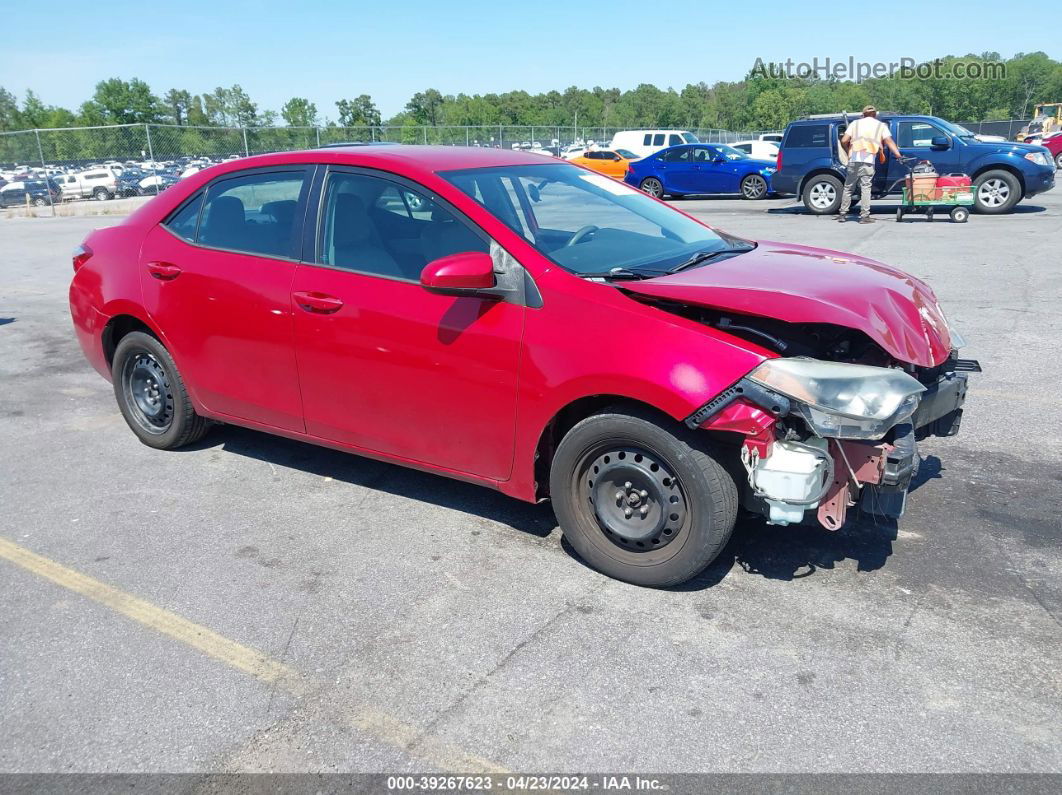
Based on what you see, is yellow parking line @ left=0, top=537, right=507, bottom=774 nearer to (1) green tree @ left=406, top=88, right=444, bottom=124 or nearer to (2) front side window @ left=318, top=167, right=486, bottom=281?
(2) front side window @ left=318, top=167, right=486, bottom=281

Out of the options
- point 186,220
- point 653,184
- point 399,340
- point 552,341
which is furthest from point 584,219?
point 653,184

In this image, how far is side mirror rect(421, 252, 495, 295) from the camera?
3.56m

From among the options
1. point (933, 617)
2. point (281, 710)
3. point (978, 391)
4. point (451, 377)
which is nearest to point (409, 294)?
point (451, 377)

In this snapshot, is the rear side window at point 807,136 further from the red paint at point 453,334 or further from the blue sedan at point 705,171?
the red paint at point 453,334

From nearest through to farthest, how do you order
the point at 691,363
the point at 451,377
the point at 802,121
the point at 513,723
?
the point at 513,723, the point at 691,363, the point at 451,377, the point at 802,121

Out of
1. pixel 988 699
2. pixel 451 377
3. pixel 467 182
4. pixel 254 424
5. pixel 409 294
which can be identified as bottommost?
pixel 988 699

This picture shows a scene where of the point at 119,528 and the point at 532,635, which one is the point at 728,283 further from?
the point at 119,528

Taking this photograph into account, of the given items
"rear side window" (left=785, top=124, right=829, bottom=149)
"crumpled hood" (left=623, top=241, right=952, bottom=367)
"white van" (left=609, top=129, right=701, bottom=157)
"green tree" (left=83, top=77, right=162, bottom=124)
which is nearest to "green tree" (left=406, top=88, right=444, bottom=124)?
"green tree" (left=83, top=77, right=162, bottom=124)

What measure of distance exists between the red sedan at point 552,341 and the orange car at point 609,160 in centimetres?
2466

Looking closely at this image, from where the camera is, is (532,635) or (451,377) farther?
(451,377)

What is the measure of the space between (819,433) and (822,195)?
16.2 metres

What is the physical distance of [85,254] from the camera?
5.41m

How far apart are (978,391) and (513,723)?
15.3ft

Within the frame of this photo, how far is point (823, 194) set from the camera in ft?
59.0
